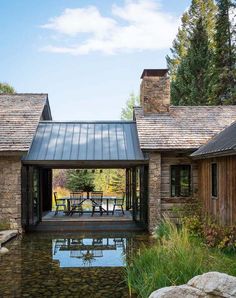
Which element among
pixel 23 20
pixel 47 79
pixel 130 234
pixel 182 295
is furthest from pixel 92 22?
pixel 182 295

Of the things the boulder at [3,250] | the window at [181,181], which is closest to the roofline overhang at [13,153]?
the boulder at [3,250]

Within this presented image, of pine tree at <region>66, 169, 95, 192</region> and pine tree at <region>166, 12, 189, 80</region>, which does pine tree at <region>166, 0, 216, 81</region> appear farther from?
pine tree at <region>66, 169, 95, 192</region>

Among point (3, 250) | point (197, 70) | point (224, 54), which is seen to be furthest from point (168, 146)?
point (224, 54)

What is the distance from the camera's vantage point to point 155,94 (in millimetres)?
16984

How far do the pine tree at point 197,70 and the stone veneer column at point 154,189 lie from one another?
1410cm

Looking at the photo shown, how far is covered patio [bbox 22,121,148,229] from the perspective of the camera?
580 inches

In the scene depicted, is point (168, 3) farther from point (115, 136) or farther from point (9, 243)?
point (9, 243)

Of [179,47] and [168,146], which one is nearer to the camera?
[168,146]

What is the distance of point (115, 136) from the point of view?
16266 millimetres

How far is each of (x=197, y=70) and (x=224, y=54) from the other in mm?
2867

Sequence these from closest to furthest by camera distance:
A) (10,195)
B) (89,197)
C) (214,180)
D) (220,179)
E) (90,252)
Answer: (90,252) < (220,179) < (214,180) < (10,195) < (89,197)

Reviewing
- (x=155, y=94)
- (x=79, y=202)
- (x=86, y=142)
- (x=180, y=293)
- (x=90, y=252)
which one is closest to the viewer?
(x=180, y=293)

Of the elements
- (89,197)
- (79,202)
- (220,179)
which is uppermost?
(220,179)

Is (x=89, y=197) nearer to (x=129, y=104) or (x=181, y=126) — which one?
(x=181, y=126)
